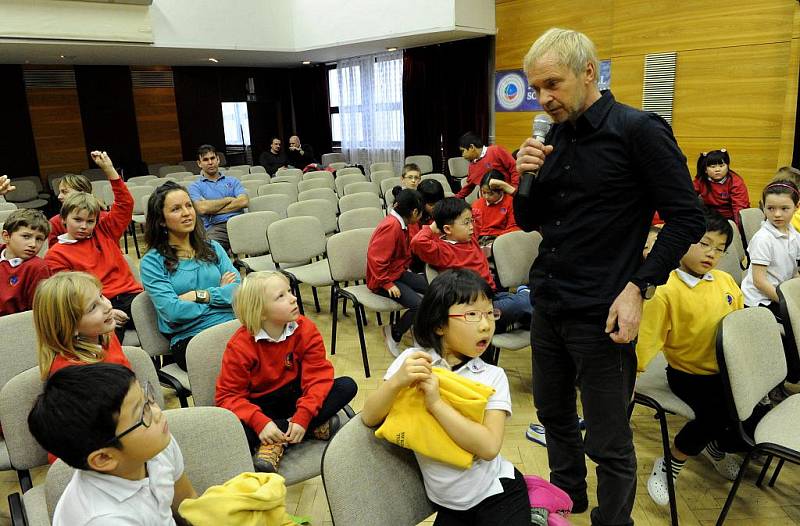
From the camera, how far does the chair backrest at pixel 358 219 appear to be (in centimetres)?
462

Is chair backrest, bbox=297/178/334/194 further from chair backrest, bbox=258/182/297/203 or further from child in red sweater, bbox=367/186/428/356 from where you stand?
child in red sweater, bbox=367/186/428/356

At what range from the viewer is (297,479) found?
6.07ft

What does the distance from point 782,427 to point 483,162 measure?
4226 mm

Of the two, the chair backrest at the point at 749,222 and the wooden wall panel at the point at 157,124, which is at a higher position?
the wooden wall panel at the point at 157,124

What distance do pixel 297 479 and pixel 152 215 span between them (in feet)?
5.23

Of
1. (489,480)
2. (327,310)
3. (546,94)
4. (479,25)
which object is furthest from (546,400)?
(479,25)

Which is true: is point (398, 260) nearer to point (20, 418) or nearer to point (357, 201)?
point (357, 201)

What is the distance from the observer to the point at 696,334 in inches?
85.1

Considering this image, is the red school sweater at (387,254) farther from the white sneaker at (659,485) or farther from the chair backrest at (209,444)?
the chair backrest at (209,444)

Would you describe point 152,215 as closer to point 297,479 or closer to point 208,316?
point 208,316

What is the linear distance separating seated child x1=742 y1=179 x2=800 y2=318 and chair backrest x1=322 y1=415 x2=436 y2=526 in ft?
8.15

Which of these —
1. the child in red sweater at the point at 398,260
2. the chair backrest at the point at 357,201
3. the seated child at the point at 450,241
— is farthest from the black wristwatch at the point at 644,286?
the chair backrest at the point at 357,201

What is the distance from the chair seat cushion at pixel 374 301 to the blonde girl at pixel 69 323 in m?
1.72

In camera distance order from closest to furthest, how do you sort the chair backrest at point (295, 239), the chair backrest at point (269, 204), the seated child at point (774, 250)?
the seated child at point (774, 250) → the chair backrest at point (295, 239) → the chair backrest at point (269, 204)
